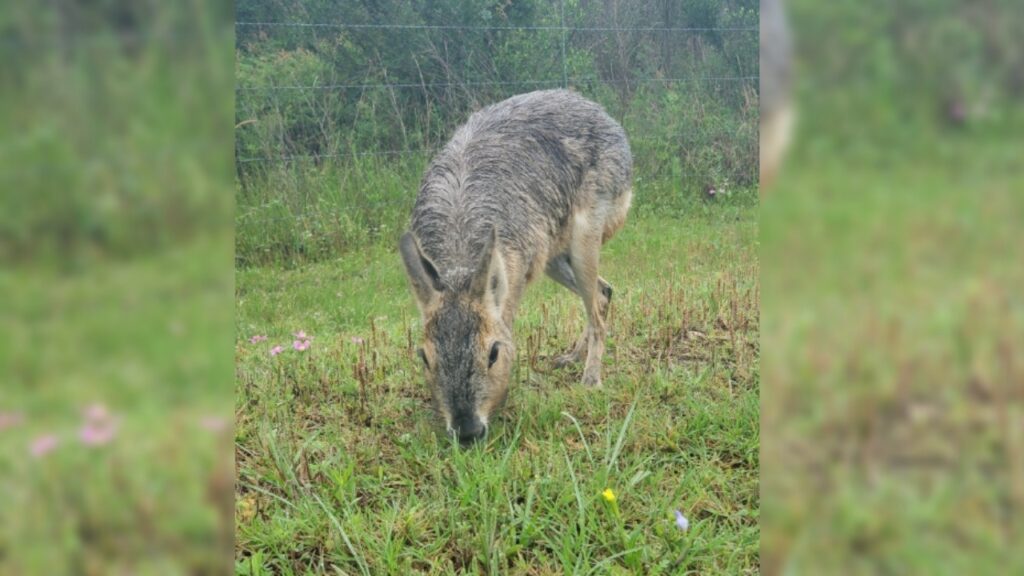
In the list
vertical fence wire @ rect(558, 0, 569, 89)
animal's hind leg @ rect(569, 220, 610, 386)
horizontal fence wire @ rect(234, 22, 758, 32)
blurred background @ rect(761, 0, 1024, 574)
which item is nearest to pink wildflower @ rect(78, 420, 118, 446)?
blurred background @ rect(761, 0, 1024, 574)

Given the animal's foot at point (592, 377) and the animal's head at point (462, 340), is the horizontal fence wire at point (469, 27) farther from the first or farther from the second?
the animal's foot at point (592, 377)

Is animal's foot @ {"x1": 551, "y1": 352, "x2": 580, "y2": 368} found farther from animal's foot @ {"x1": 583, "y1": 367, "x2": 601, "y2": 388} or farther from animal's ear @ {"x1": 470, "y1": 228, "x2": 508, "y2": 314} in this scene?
animal's ear @ {"x1": 470, "y1": 228, "x2": 508, "y2": 314}

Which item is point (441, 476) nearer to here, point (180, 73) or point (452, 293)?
point (452, 293)

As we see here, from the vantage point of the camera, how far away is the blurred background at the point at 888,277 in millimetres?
377

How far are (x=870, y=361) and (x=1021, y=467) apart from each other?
177mm

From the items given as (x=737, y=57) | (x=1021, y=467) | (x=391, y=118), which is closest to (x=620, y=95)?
(x=737, y=57)

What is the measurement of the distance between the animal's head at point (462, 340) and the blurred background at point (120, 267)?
1395mm

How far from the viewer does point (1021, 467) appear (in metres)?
0.52

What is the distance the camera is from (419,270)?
1912 millimetres

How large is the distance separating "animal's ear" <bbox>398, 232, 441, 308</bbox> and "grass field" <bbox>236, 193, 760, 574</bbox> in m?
0.14

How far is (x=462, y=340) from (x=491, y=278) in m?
0.16

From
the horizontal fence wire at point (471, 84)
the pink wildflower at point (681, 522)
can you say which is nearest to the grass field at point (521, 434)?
the pink wildflower at point (681, 522)

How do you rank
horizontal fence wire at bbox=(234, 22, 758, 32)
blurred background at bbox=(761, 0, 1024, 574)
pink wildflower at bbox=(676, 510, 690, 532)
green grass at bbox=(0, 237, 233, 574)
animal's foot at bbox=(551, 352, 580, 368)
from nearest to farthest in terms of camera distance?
blurred background at bbox=(761, 0, 1024, 574)
green grass at bbox=(0, 237, 233, 574)
pink wildflower at bbox=(676, 510, 690, 532)
horizontal fence wire at bbox=(234, 22, 758, 32)
animal's foot at bbox=(551, 352, 580, 368)

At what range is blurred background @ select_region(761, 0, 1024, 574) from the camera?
38 centimetres
